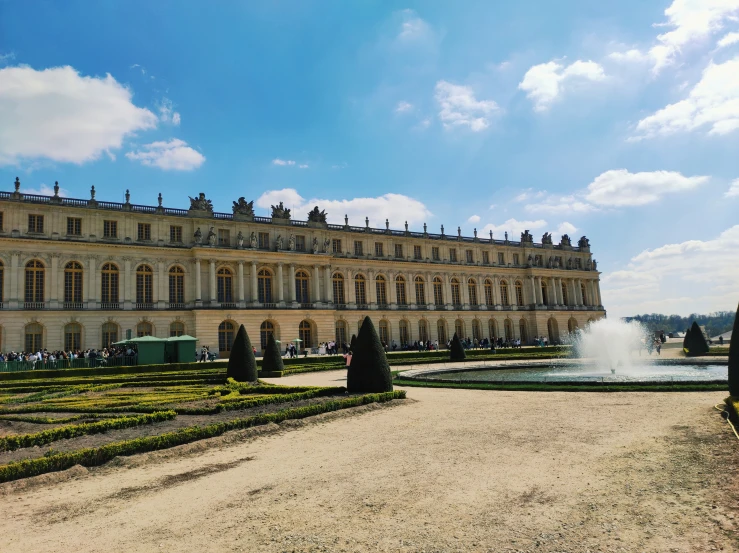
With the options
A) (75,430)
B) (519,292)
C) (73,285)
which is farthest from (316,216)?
(75,430)

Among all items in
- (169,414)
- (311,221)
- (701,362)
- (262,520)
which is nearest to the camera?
(262,520)

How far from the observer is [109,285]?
39781 millimetres

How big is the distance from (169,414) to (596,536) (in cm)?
987

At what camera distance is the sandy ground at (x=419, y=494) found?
5.11 meters

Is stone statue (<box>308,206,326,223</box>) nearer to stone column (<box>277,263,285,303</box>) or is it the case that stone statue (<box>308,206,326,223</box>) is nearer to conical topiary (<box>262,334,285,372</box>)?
stone column (<box>277,263,285,303</box>)

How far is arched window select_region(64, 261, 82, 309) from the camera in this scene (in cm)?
3809

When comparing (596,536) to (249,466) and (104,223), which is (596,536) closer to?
(249,466)

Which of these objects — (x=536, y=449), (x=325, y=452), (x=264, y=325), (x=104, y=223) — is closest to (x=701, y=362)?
(x=536, y=449)

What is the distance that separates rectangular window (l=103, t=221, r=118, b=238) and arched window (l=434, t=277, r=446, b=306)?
109 ft

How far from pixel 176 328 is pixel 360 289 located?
61.8ft

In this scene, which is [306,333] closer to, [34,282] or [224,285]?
[224,285]

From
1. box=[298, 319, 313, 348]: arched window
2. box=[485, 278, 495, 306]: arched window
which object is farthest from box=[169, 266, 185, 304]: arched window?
box=[485, 278, 495, 306]: arched window

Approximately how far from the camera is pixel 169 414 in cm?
1188

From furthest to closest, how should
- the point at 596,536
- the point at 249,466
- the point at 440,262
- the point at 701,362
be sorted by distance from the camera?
the point at 440,262, the point at 701,362, the point at 249,466, the point at 596,536
